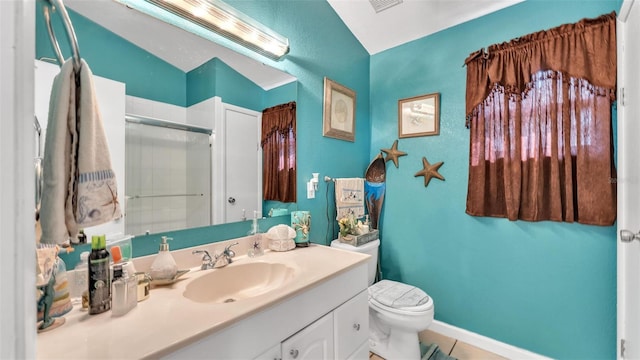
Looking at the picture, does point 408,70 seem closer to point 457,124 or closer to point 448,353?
point 457,124

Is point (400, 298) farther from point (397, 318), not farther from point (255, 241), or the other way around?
point (255, 241)

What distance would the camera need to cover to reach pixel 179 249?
1101 mm

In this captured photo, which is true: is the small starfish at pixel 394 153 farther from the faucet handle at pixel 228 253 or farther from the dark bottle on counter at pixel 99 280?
the dark bottle on counter at pixel 99 280

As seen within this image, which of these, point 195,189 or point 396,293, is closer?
point 195,189

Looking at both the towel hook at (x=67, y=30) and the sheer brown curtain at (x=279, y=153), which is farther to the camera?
the sheer brown curtain at (x=279, y=153)

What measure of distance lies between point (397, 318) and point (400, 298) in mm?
127

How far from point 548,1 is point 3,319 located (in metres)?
2.51

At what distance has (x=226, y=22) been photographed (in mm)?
1250

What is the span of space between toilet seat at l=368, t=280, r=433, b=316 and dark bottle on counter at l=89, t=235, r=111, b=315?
1.32 meters

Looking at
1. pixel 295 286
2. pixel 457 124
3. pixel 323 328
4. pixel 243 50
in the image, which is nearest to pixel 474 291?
pixel 457 124

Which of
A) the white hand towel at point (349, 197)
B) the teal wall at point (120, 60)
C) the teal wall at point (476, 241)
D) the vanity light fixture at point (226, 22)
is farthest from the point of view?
the white hand towel at point (349, 197)

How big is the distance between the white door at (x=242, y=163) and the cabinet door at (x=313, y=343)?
0.64 metres

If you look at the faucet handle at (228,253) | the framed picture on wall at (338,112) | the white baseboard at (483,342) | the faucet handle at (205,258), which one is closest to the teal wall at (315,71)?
the framed picture on wall at (338,112)

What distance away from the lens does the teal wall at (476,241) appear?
1.43 metres
